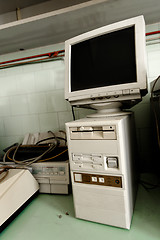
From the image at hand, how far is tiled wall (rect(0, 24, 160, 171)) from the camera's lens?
4.20 ft

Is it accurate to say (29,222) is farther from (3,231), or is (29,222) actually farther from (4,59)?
(4,59)

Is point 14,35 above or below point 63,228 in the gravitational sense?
above

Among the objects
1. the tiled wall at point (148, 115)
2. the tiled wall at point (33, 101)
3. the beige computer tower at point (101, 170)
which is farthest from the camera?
the tiled wall at point (33, 101)

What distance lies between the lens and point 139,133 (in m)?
1.13

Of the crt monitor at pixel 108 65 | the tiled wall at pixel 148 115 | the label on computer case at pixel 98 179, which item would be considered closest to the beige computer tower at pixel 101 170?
the label on computer case at pixel 98 179

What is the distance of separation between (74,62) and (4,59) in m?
0.96

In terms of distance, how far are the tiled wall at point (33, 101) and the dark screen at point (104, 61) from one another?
1.65 ft

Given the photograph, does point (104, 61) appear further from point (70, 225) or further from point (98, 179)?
point (70, 225)

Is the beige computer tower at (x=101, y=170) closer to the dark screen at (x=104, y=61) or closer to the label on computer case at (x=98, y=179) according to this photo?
the label on computer case at (x=98, y=179)

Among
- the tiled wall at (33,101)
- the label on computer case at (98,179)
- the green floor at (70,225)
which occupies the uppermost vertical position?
the tiled wall at (33,101)

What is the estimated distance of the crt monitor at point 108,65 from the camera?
2.08 feet

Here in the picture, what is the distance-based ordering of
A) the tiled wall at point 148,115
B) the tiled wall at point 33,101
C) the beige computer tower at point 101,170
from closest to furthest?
1. the beige computer tower at point 101,170
2. the tiled wall at point 148,115
3. the tiled wall at point 33,101

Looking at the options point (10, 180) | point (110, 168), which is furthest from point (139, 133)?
point (10, 180)

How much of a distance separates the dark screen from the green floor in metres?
0.60
